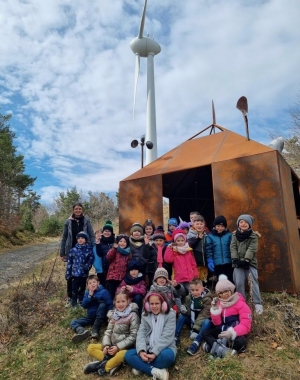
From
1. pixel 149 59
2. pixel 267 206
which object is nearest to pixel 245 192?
pixel 267 206

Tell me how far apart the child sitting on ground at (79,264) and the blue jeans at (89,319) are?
73cm

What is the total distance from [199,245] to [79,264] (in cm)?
212

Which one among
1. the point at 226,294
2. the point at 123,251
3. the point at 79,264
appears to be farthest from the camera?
the point at 79,264

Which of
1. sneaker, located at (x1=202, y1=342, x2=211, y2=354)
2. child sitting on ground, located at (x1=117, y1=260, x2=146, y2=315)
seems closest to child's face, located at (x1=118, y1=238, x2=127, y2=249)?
child sitting on ground, located at (x1=117, y1=260, x2=146, y2=315)

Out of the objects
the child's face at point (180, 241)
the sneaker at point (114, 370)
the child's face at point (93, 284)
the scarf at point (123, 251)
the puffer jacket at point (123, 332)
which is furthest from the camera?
the scarf at point (123, 251)

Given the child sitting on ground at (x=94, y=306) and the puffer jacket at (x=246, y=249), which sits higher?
the puffer jacket at (x=246, y=249)

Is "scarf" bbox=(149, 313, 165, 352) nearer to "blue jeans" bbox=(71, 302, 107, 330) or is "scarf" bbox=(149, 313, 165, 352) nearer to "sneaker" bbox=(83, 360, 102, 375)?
"sneaker" bbox=(83, 360, 102, 375)

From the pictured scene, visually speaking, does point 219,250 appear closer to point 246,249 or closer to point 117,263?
point 246,249

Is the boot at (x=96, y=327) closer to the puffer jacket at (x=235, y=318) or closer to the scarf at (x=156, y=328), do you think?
the scarf at (x=156, y=328)

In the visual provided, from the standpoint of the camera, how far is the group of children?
11.0 ft

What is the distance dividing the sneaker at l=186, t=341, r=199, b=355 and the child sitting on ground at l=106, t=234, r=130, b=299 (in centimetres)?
161

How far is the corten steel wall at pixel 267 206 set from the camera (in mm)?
4699

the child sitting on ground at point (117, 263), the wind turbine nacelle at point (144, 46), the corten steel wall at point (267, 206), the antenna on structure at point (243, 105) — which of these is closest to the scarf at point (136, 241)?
the child sitting on ground at point (117, 263)

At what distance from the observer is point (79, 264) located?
4.98 metres
